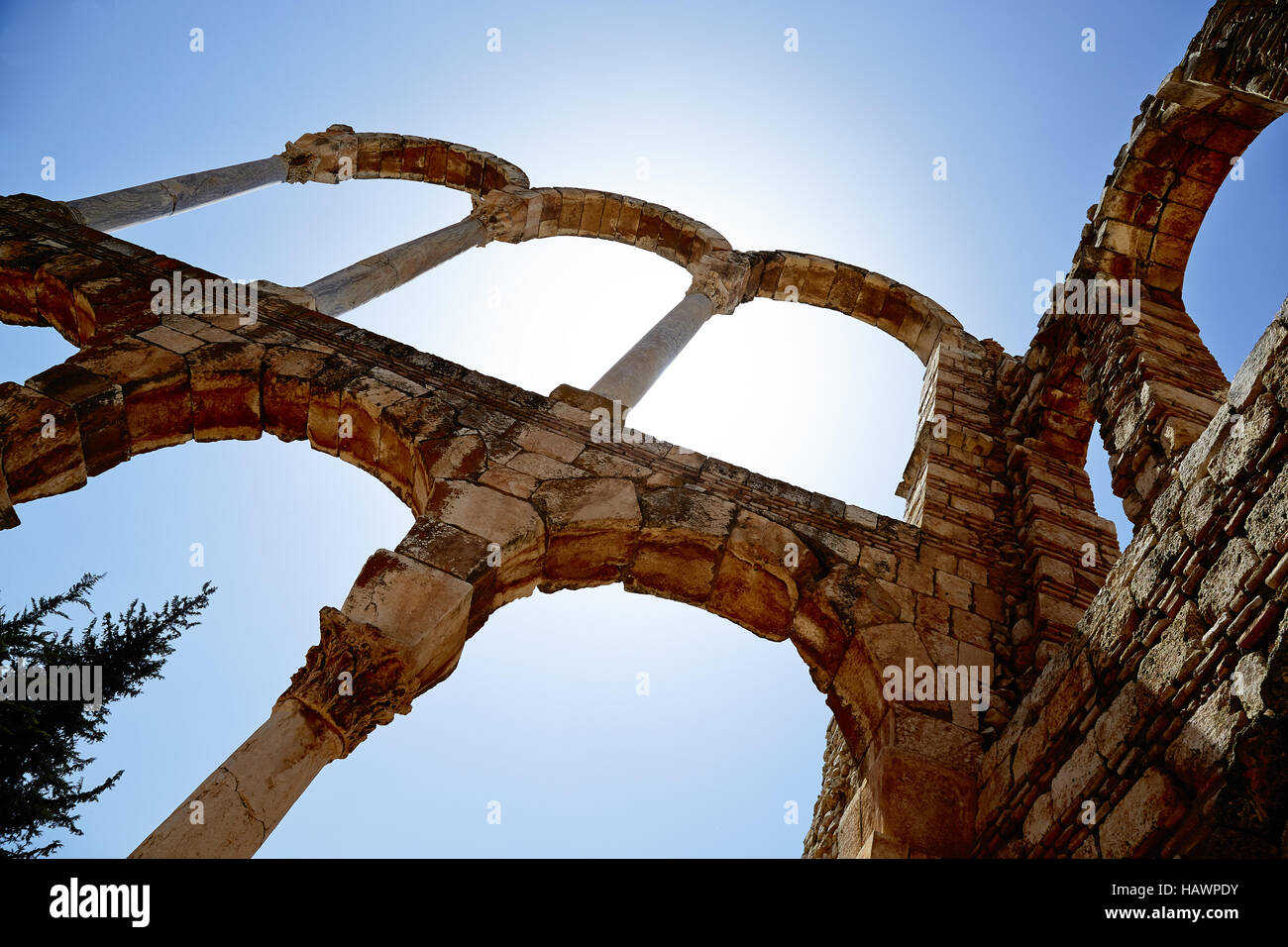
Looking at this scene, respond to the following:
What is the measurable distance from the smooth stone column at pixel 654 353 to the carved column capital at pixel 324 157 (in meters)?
7.24

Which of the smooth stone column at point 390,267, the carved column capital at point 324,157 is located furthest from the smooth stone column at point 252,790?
the carved column capital at point 324,157

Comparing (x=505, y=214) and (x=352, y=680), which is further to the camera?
(x=505, y=214)

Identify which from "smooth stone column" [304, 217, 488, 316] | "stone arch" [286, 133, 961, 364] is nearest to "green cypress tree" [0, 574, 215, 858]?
"smooth stone column" [304, 217, 488, 316]

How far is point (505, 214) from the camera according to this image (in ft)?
48.7

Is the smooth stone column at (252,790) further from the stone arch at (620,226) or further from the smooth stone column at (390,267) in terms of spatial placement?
the stone arch at (620,226)

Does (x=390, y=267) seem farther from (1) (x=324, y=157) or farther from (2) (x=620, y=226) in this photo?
(1) (x=324, y=157)

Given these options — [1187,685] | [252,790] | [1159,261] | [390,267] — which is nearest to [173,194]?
[390,267]

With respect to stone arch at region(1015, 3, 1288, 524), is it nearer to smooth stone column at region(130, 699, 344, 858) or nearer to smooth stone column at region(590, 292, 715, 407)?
smooth stone column at region(590, 292, 715, 407)

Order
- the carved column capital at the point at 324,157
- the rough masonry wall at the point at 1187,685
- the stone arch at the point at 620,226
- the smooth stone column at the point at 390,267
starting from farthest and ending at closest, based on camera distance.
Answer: the carved column capital at the point at 324,157
the stone arch at the point at 620,226
the smooth stone column at the point at 390,267
the rough masonry wall at the point at 1187,685

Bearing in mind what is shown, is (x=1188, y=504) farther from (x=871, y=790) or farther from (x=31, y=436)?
(x=31, y=436)

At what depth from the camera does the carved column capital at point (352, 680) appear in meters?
4.92

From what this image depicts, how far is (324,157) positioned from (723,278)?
7.47 m

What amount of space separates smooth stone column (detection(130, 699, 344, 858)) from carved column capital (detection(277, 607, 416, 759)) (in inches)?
2.9

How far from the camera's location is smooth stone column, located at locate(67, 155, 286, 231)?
435 inches
